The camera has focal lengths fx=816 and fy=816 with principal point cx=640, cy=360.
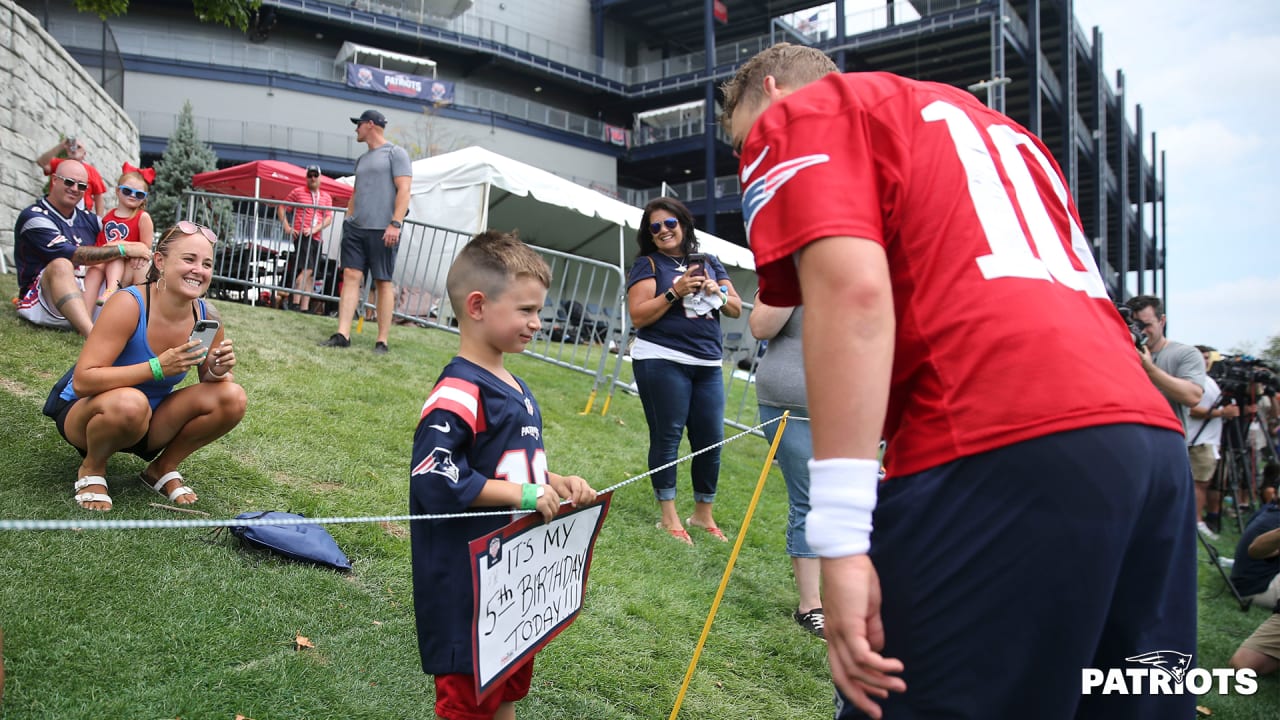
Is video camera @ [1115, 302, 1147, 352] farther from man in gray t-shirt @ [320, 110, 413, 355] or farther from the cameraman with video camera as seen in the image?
man in gray t-shirt @ [320, 110, 413, 355]

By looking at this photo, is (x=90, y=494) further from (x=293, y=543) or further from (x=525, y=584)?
(x=525, y=584)

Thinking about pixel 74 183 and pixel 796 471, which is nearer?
pixel 796 471

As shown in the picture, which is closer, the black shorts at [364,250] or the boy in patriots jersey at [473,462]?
the boy in patriots jersey at [473,462]

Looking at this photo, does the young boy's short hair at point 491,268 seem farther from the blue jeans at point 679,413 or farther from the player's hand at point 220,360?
the blue jeans at point 679,413

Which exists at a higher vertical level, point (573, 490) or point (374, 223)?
point (374, 223)

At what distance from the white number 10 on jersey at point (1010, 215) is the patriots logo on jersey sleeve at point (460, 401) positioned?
129 cm

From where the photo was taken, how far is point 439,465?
2.02 metres

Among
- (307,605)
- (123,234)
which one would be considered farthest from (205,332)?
(123,234)

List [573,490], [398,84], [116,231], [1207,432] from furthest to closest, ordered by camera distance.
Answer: [398,84], [1207,432], [116,231], [573,490]

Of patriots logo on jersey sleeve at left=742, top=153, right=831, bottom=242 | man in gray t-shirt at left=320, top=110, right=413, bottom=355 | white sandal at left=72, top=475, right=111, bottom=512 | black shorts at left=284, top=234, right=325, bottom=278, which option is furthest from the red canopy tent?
patriots logo on jersey sleeve at left=742, top=153, right=831, bottom=242

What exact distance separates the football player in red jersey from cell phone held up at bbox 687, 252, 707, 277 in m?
3.32

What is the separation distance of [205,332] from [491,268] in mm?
2189

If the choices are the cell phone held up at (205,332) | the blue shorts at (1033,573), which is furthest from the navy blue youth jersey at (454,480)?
the cell phone held up at (205,332)

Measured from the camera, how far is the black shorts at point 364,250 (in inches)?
296
